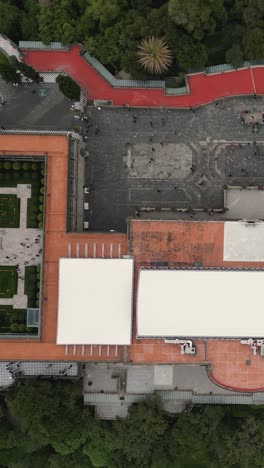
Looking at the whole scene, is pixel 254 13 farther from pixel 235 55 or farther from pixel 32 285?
pixel 32 285

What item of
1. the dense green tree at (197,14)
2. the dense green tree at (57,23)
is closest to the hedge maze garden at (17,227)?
→ the dense green tree at (57,23)

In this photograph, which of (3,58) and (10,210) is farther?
(3,58)

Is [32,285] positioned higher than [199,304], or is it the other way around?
[32,285]

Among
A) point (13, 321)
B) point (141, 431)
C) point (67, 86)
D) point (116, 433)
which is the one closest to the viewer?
point (141, 431)

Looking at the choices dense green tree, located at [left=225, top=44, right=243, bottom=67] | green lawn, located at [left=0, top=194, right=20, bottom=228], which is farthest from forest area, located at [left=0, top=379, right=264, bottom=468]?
dense green tree, located at [left=225, top=44, right=243, bottom=67]

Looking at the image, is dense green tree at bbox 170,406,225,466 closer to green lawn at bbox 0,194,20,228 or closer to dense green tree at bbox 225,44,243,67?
green lawn at bbox 0,194,20,228

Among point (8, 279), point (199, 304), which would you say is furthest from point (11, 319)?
point (199, 304)
